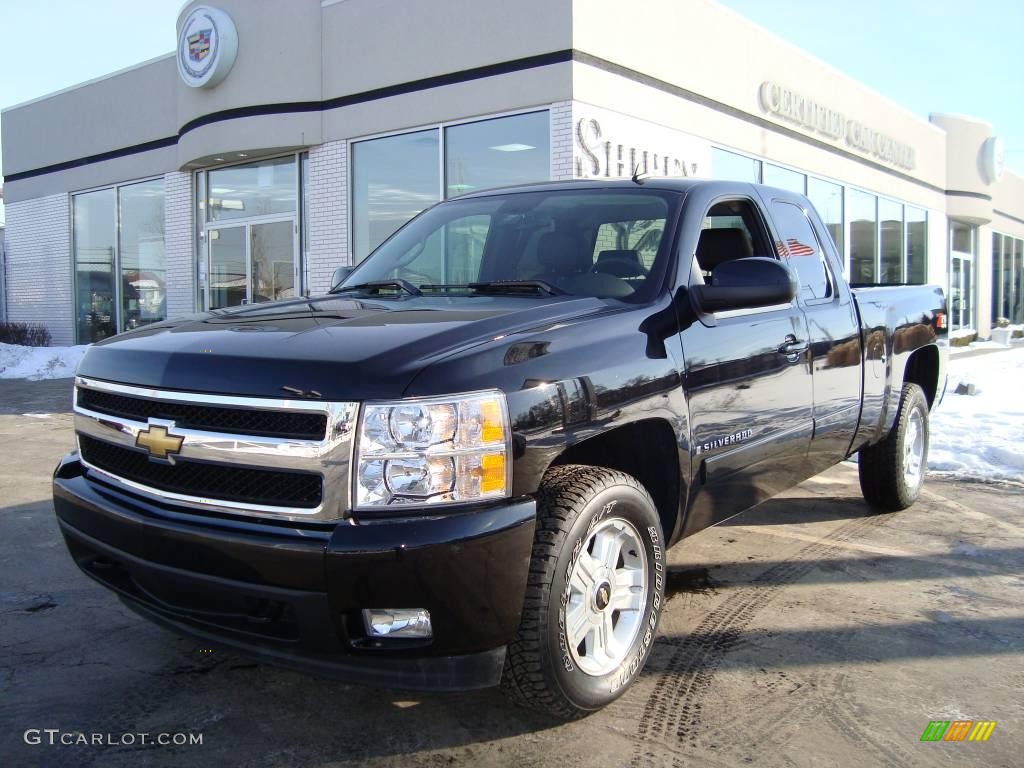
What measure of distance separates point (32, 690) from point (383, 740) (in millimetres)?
1297

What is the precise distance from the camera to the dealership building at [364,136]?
11.3 meters

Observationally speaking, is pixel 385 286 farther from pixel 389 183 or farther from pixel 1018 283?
pixel 1018 283

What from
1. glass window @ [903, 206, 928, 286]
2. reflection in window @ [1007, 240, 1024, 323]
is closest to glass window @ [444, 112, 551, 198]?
glass window @ [903, 206, 928, 286]

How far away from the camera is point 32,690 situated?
3084 millimetres

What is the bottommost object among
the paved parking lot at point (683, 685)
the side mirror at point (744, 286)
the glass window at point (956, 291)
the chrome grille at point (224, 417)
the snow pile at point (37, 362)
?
the paved parking lot at point (683, 685)

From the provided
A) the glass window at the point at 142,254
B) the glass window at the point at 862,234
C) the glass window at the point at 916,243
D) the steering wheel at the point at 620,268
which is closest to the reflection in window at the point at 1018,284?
the glass window at the point at 916,243

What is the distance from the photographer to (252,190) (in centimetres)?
1471

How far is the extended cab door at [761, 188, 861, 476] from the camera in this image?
4.26m

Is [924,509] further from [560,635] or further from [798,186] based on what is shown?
[798,186]

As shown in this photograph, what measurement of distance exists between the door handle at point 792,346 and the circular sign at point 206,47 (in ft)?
40.1

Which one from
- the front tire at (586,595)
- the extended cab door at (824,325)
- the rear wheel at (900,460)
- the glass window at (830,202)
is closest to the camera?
the front tire at (586,595)

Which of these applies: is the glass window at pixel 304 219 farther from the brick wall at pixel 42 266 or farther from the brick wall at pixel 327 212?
the brick wall at pixel 42 266

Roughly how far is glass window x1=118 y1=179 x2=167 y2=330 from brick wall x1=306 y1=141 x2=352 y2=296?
14.7 ft

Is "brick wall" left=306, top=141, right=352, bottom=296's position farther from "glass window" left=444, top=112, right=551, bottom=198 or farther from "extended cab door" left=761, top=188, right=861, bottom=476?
"extended cab door" left=761, top=188, right=861, bottom=476
